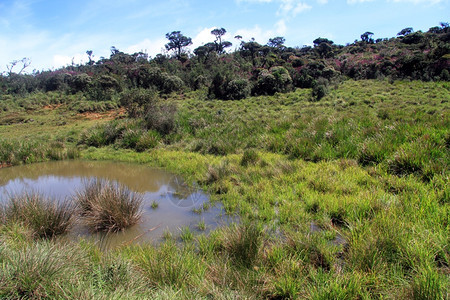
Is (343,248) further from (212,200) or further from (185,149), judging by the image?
(185,149)

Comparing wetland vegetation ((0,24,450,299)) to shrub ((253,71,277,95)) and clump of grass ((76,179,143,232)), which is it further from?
shrub ((253,71,277,95))

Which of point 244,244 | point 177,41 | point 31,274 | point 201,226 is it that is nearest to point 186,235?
point 201,226

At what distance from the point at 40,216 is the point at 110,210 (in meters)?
1.01

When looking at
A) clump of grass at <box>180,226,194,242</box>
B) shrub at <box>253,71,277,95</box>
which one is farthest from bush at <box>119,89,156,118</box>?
clump of grass at <box>180,226,194,242</box>

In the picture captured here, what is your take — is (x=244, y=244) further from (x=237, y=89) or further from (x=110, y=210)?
(x=237, y=89)

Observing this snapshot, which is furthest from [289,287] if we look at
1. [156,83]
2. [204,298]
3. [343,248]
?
[156,83]

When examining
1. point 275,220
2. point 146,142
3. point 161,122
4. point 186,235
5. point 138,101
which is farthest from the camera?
point 138,101

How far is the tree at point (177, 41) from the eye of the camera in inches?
2159

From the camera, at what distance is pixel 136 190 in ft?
22.6

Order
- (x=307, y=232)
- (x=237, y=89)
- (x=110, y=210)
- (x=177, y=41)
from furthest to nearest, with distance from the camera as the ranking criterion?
(x=177, y=41) < (x=237, y=89) < (x=110, y=210) < (x=307, y=232)

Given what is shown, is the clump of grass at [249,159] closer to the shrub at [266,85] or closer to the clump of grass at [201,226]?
the clump of grass at [201,226]

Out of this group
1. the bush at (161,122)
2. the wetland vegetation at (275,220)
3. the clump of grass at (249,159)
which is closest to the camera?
the wetland vegetation at (275,220)

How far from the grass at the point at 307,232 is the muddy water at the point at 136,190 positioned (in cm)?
40

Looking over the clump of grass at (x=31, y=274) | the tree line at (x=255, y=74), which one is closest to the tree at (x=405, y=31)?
the tree line at (x=255, y=74)
